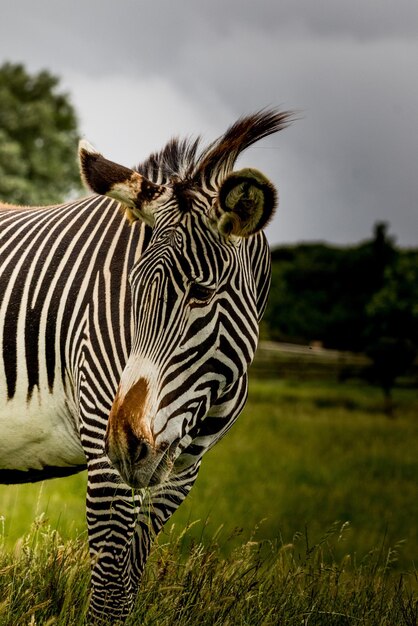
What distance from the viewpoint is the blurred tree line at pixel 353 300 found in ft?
91.3

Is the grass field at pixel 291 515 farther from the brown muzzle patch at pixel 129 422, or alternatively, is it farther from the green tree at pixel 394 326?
the green tree at pixel 394 326

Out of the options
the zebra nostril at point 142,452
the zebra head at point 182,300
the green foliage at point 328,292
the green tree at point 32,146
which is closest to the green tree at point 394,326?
the green foliage at point 328,292

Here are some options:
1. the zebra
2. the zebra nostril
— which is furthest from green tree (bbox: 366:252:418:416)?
the zebra nostril

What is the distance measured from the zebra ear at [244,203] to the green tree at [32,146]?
31013 mm

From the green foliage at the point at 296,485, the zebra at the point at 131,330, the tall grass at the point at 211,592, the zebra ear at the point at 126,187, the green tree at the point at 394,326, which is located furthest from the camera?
the green tree at the point at 394,326

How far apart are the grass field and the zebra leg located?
0.20m

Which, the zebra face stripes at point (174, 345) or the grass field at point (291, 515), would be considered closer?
the zebra face stripes at point (174, 345)

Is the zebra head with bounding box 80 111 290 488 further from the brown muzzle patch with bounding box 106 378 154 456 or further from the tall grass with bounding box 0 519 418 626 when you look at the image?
the tall grass with bounding box 0 519 418 626

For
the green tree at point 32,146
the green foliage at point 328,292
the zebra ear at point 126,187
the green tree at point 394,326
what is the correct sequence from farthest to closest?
the green foliage at point 328,292 → the green tree at point 32,146 → the green tree at point 394,326 → the zebra ear at point 126,187

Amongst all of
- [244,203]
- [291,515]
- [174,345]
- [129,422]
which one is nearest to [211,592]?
[129,422]

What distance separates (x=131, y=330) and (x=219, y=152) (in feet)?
3.46

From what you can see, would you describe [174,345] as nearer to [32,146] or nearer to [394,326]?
[394,326]

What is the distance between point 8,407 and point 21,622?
47.1 inches

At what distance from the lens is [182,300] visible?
3414mm
